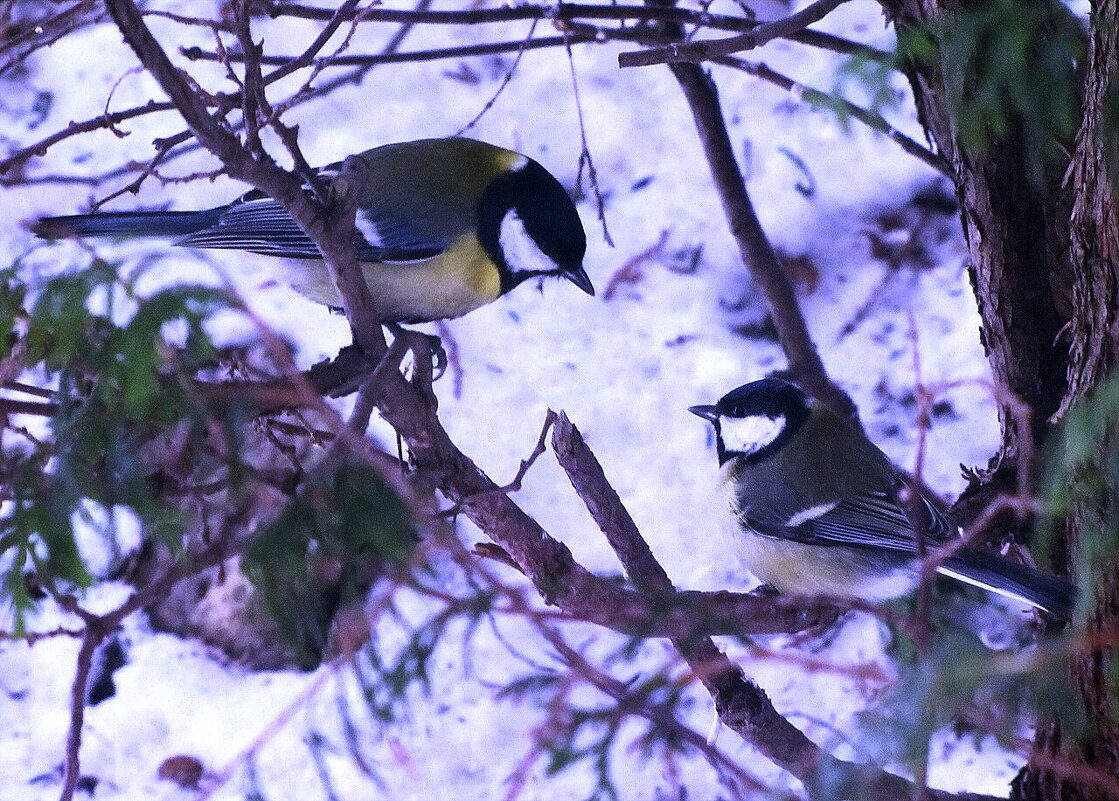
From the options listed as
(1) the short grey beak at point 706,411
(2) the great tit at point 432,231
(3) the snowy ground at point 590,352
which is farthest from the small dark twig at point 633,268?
(2) the great tit at point 432,231

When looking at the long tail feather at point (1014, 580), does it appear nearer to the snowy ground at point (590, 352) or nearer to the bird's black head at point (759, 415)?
the bird's black head at point (759, 415)

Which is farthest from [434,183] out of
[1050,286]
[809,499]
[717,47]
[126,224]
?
[1050,286]

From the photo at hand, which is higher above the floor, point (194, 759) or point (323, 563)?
point (194, 759)

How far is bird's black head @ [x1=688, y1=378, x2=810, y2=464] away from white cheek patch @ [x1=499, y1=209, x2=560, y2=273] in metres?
0.48

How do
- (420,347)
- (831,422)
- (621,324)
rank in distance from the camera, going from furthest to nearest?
(621,324)
(831,422)
(420,347)

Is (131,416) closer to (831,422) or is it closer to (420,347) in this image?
(420,347)

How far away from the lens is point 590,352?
3.58 metres

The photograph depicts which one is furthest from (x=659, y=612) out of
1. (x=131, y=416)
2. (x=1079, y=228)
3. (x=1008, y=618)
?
(x=1008, y=618)

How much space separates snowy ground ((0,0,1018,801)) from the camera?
2.67 meters

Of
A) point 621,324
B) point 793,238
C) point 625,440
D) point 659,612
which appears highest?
point 793,238

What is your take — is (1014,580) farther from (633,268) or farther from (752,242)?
(633,268)

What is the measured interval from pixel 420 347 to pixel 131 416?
670 millimetres

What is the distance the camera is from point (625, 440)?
3346mm

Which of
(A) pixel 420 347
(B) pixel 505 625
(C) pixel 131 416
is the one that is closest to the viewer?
(C) pixel 131 416
